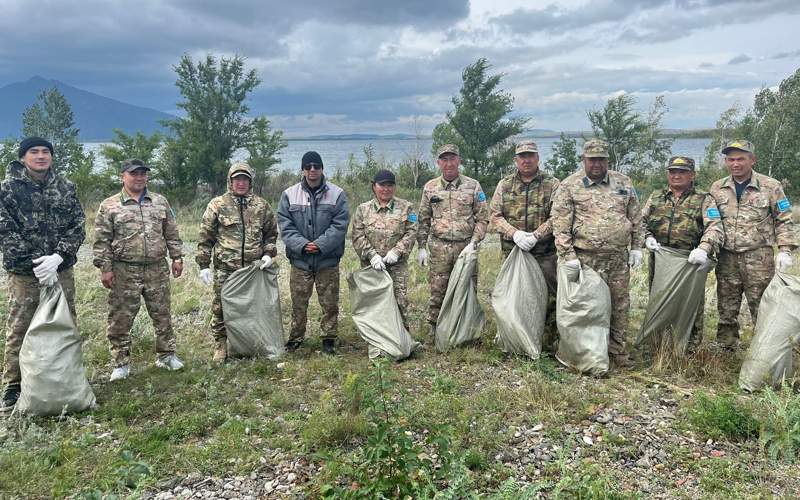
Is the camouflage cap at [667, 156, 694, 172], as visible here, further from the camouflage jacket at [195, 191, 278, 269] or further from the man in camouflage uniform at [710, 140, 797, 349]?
the camouflage jacket at [195, 191, 278, 269]

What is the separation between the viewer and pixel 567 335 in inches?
163

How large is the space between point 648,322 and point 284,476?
135 inches

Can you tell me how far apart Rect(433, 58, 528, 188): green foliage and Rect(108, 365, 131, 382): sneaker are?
15.9m

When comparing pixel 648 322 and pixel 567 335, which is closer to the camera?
pixel 567 335

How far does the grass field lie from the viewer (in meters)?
2.68

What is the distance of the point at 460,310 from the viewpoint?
15.4ft

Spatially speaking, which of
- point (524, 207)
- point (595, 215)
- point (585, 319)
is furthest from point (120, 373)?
point (595, 215)

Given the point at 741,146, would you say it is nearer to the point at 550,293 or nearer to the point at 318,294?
the point at 550,293

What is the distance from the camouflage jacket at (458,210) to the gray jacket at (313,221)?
877 mm

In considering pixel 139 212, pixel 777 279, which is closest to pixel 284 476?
pixel 139 212

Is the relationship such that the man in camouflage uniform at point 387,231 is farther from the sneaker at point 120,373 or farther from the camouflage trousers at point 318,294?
the sneaker at point 120,373

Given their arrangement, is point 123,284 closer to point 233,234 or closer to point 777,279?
point 233,234

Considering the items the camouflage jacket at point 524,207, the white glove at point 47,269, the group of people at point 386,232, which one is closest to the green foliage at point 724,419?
the group of people at point 386,232

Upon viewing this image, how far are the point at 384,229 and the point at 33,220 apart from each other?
2.72m
